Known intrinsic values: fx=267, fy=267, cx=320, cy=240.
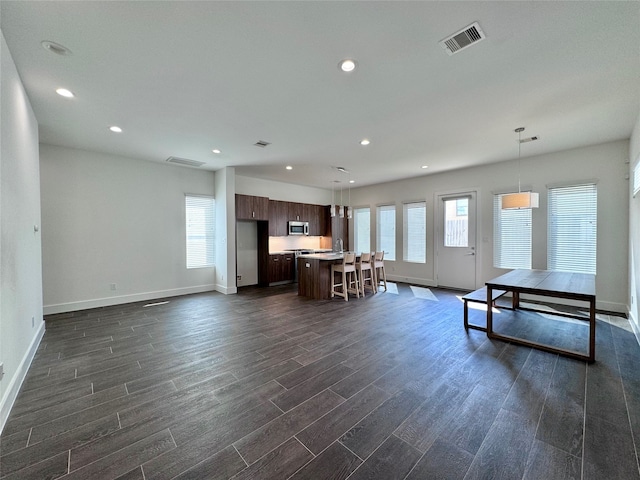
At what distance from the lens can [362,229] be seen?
8617 millimetres

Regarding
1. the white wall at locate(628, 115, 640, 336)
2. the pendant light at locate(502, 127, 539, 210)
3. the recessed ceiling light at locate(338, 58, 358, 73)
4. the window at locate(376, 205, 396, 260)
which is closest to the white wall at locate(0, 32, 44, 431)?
the recessed ceiling light at locate(338, 58, 358, 73)

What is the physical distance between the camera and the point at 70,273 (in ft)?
15.3

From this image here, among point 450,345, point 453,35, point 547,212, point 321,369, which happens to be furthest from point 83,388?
point 547,212

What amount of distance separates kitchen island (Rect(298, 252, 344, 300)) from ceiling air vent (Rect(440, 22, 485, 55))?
3.93 metres

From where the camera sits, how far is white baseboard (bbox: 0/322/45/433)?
1.92m

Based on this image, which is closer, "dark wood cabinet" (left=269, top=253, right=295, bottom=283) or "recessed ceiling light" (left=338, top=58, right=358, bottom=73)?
"recessed ceiling light" (left=338, top=58, right=358, bottom=73)

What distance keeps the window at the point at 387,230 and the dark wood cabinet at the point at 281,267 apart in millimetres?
2667

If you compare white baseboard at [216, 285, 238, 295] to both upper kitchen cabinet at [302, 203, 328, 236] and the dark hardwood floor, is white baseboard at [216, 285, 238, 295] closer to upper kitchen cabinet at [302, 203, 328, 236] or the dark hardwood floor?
the dark hardwood floor

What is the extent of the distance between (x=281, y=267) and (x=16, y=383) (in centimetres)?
527

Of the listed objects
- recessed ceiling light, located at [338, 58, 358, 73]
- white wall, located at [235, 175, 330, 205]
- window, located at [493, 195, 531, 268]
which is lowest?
window, located at [493, 195, 531, 268]

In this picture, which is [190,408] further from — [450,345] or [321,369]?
[450,345]

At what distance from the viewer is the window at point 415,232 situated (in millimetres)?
6984

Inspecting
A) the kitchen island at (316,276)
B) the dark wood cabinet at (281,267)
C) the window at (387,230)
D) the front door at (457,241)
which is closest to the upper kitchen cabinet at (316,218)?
the dark wood cabinet at (281,267)

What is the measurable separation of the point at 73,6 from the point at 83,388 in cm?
297
